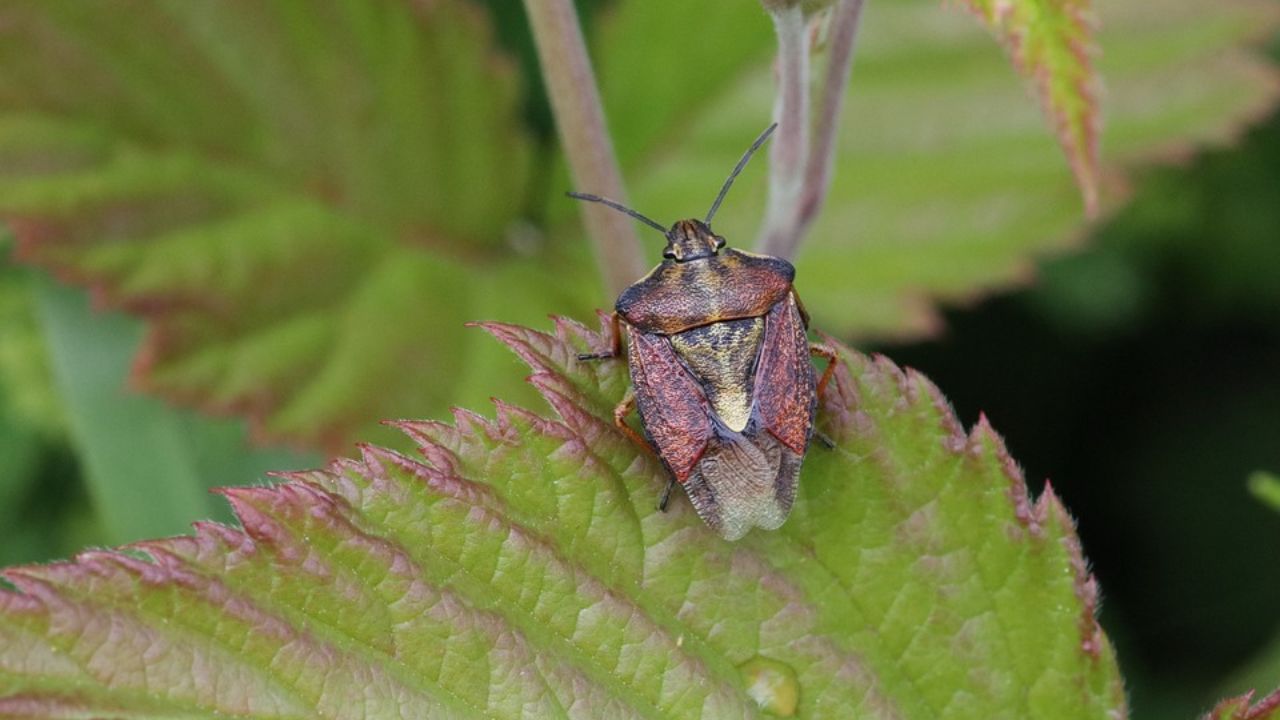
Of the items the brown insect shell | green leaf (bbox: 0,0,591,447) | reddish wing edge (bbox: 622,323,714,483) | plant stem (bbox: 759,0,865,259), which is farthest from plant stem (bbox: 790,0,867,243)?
green leaf (bbox: 0,0,591,447)

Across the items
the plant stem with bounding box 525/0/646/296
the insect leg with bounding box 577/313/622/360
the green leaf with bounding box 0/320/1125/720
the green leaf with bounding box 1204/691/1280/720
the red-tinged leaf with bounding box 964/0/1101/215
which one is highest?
the plant stem with bounding box 525/0/646/296

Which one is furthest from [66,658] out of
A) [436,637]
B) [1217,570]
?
[1217,570]

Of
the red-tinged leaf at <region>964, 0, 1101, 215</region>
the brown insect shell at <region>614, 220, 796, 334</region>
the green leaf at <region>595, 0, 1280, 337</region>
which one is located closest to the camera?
the red-tinged leaf at <region>964, 0, 1101, 215</region>

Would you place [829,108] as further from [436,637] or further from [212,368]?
[212,368]

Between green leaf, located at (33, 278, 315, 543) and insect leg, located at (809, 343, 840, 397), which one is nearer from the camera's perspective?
insect leg, located at (809, 343, 840, 397)

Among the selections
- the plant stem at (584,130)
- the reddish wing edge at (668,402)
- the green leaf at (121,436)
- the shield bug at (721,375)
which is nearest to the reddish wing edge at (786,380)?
the shield bug at (721,375)

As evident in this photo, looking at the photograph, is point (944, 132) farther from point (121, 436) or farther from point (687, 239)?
point (121, 436)

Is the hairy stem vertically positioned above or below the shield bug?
above

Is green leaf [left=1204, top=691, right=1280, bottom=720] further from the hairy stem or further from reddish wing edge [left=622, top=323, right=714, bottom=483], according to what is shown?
the hairy stem
